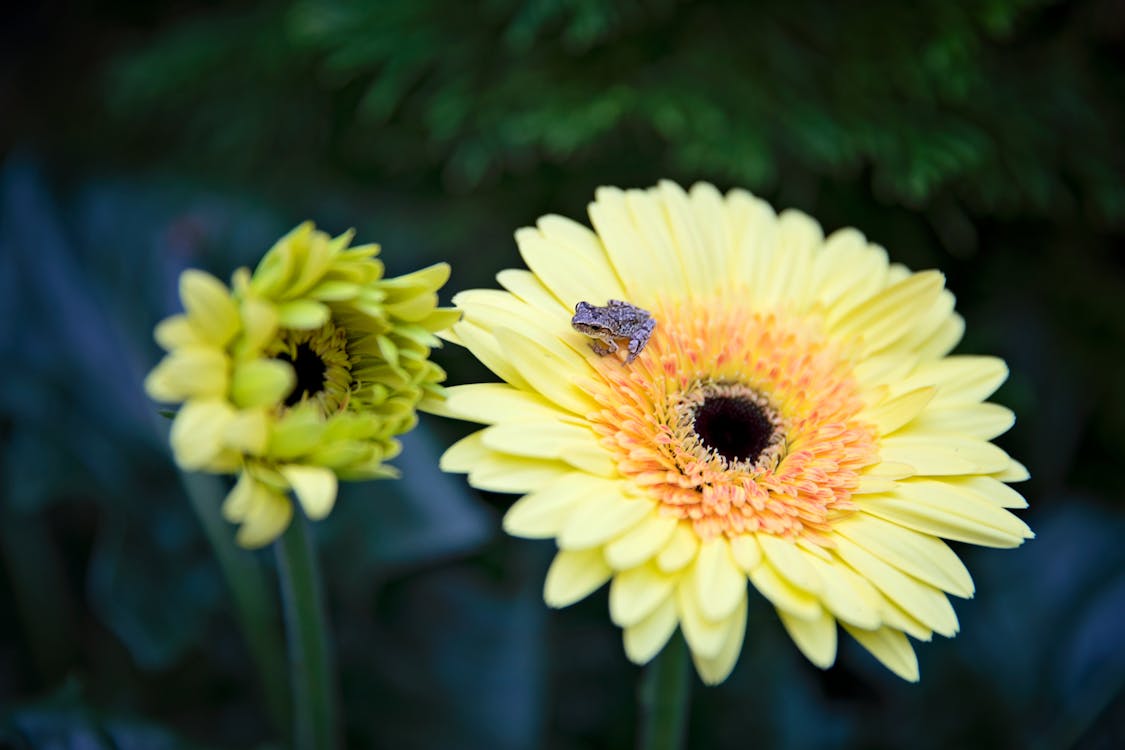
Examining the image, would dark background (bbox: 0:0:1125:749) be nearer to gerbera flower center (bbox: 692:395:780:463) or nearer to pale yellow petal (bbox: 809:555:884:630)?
gerbera flower center (bbox: 692:395:780:463)

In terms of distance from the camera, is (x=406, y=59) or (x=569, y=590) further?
(x=406, y=59)

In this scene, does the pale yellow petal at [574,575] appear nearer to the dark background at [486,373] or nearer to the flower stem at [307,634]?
the flower stem at [307,634]

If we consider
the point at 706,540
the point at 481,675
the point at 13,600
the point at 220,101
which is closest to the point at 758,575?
the point at 706,540

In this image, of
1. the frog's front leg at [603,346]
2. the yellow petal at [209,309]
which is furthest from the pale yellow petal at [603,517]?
the yellow petal at [209,309]

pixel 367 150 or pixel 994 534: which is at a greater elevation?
pixel 367 150

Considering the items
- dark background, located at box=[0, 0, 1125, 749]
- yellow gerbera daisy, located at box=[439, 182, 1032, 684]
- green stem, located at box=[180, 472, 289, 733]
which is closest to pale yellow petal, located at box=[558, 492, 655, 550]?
yellow gerbera daisy, located at box=[439, 182, 1032, 684]

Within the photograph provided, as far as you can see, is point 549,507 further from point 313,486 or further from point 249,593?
point 249,593

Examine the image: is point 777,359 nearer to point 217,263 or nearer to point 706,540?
point 706,540

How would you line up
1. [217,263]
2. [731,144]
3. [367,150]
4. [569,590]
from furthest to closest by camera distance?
1. [367,150]
2. [217,263]
3. [731,144]
4. [569,590]
